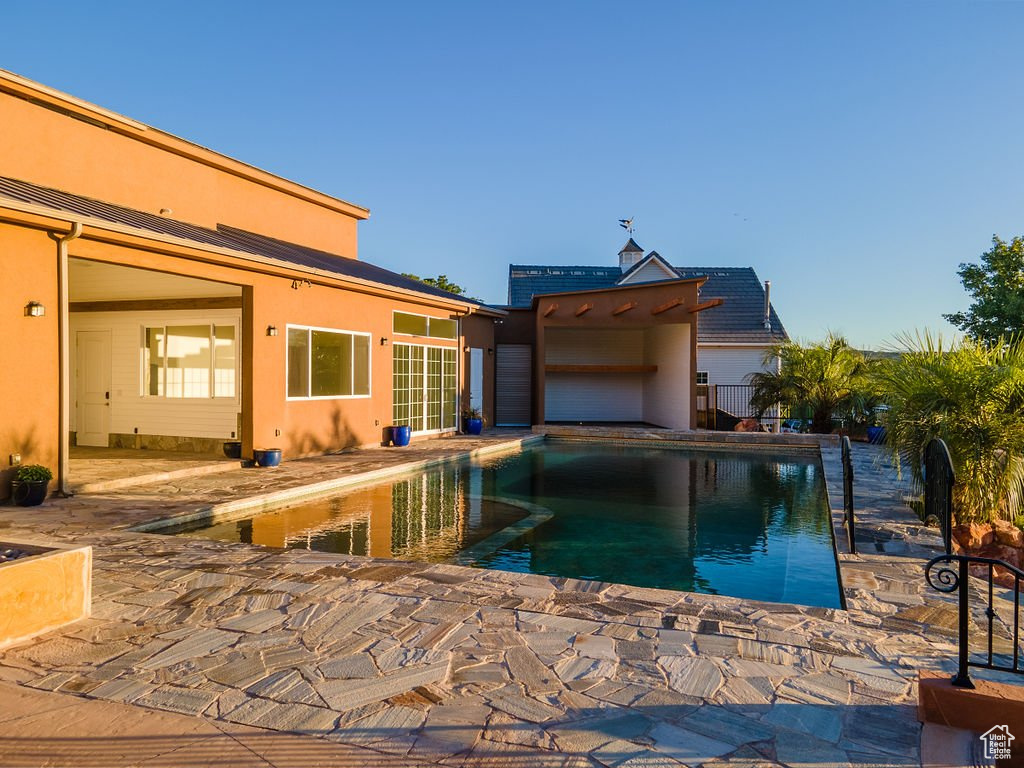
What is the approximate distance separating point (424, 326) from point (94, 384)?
6.82 meters

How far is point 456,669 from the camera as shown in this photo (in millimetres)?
3369

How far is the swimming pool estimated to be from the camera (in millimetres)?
5965

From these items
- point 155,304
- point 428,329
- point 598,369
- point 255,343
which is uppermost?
point 155,304

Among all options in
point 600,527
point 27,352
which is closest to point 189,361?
point 27,352

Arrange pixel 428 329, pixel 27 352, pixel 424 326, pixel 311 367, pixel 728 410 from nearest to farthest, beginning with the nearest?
pixel 27 352
pixel 311 367
pixel 424 326
pixel 428 329
pixel 728 410

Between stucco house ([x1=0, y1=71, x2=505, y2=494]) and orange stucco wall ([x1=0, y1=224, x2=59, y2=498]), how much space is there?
0.02 m

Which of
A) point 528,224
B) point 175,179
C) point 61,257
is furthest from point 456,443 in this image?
point 528,224

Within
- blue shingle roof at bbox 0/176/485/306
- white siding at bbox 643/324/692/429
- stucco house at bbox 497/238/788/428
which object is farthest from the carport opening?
white siding at bbox 643/324/692/429

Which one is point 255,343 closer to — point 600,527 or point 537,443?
point 600,527

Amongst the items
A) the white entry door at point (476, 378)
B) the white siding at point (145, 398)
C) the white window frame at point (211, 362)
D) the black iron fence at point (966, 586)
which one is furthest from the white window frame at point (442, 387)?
the black iron fence at point (966, 586)

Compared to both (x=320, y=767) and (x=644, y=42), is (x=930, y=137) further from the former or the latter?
(x=320, y=767)

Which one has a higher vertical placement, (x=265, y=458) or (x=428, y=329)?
(x=428, y=329)

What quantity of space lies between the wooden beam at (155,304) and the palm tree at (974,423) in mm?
10450

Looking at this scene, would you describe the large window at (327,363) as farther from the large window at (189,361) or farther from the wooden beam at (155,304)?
the wooden beam at (155,304)
